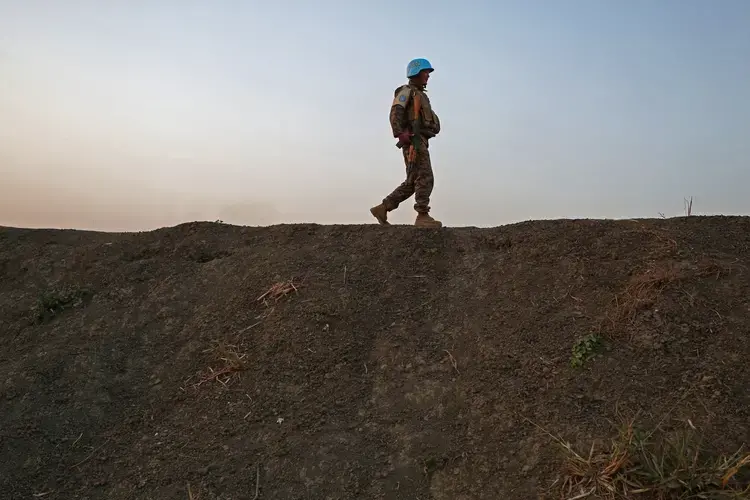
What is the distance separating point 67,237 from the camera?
819cm

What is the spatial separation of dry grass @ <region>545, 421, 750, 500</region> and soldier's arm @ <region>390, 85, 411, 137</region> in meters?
4.19

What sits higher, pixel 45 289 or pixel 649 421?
pixel 45 289

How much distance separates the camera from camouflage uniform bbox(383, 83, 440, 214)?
7051mm

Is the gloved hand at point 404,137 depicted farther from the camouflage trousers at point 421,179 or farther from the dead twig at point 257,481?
the dead twig at point 257,481

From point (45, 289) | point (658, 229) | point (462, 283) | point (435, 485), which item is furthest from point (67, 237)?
point (658, 229)

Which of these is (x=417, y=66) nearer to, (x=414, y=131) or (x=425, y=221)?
(x=414, y=131)

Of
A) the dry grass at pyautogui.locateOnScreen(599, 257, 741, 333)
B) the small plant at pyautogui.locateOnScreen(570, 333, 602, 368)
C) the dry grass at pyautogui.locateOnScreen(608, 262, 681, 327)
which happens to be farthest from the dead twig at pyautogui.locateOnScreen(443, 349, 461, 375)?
the dry grass at pyautogui.locateOnScreen(608, 262, 681, 327)

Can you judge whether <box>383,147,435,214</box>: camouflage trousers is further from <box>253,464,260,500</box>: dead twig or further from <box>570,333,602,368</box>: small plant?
<box>253,464,260,500</box>: dead twig

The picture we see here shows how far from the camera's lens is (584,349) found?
15.1 ft

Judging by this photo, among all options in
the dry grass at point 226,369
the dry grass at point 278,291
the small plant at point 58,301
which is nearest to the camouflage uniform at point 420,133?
the dry grass at point 278,291

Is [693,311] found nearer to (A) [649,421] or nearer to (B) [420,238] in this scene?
(A) [649,421]

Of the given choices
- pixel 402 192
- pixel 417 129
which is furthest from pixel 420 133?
pixel 402 192

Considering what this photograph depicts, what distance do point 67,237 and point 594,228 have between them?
21.0ft

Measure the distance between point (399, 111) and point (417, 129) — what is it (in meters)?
0.29
